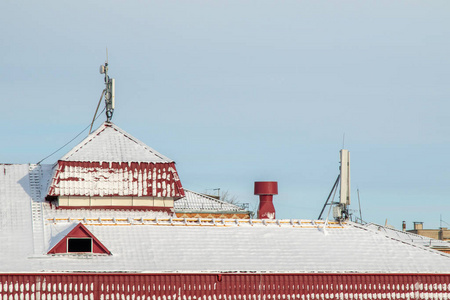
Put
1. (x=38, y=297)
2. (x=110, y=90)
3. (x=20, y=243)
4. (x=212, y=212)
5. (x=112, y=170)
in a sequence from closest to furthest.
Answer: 1. (x=38, y=297)
2. (x=20, y=243)
3. (x=112, y=170)
4. (x=110, y=90)
5. (x=212, y=212)

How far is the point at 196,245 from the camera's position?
156ft

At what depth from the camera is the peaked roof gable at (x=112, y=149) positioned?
55438 millimetres

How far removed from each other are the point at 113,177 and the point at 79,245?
8.79 meters

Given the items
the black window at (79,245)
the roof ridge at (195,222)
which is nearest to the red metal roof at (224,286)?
the black window at (79,245)

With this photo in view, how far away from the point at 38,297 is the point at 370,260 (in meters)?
17.2

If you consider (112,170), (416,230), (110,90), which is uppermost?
(110,90)

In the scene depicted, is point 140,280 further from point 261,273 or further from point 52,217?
point 52,217

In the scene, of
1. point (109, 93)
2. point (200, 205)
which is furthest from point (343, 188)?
point (200, 205)

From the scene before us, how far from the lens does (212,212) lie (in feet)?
260

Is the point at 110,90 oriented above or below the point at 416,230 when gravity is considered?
above

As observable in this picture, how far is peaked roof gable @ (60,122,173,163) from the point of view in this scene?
182 ft

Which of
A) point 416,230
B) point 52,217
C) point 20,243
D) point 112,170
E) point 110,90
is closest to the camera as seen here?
point 20,243

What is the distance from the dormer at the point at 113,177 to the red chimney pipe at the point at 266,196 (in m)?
5.32

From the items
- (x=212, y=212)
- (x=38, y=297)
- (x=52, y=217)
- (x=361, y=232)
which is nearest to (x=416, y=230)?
(x=212, y=212)
